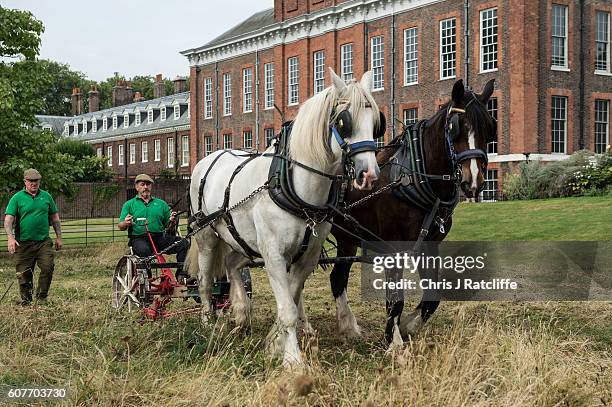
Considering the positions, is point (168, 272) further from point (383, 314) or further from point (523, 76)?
point (523, 76)

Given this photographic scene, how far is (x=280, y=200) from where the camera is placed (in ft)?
19.2

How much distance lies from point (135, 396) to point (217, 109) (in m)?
42.1

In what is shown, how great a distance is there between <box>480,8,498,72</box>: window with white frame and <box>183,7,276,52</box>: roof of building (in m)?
15.8

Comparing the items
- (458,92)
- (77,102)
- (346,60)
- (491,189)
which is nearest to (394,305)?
(458,92)

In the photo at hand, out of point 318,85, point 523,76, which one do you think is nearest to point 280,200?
point 523,76

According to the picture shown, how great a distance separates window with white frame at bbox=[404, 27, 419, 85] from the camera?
3231 cm

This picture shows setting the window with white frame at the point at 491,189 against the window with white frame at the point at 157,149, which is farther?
the window with white frame at the point at 157,149

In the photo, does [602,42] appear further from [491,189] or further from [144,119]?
[144,119]

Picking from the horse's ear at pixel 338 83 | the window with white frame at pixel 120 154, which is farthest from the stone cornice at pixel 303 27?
the horse's ear at pixel 338 83

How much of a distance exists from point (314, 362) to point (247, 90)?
128 ft

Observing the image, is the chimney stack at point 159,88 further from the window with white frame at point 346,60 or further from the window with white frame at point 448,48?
the window with white frame at point 448,48

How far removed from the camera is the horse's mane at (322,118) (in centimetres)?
557

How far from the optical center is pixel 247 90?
1710 inches

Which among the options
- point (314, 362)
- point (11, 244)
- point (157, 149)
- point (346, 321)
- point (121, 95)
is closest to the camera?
point (314, 362)
